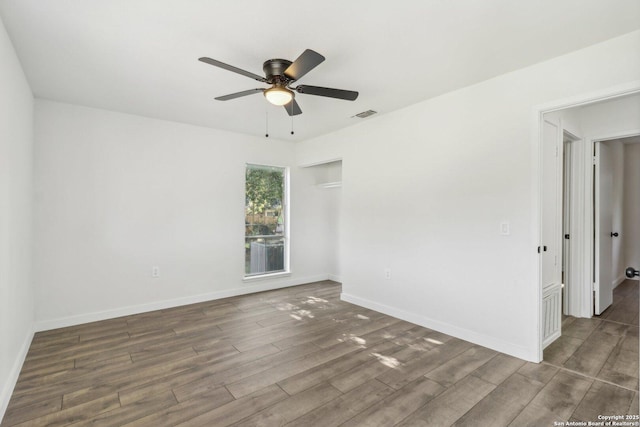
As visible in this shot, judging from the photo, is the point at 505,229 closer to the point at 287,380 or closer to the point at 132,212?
the point at 287,380

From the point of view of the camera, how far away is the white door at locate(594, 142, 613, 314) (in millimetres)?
3828

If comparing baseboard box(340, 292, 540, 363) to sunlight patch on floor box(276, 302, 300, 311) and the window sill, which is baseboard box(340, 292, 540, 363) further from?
the window sill

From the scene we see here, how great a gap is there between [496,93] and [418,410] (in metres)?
2.82

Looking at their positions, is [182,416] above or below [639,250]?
below

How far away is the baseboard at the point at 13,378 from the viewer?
80.9 inches

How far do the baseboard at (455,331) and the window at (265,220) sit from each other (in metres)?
1.70

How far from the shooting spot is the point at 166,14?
2018mm

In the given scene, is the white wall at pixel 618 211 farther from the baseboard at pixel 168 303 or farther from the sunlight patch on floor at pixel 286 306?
the baseboard at pixel 168 303

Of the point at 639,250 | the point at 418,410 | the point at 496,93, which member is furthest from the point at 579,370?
the point at 639,250

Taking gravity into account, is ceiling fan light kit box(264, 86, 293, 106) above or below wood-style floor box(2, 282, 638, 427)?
above

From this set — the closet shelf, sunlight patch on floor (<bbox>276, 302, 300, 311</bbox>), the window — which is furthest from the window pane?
sunlight patch on floor (<bbox>276, 302, 300, 311</bbox>)

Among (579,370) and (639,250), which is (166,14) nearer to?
(579,370)

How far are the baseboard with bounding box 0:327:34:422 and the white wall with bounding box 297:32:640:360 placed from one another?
3536mm

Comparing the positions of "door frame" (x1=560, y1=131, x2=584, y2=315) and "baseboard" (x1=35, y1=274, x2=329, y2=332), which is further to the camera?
"door frame" (x1=560, y1=131, x2=584, y2=315)
